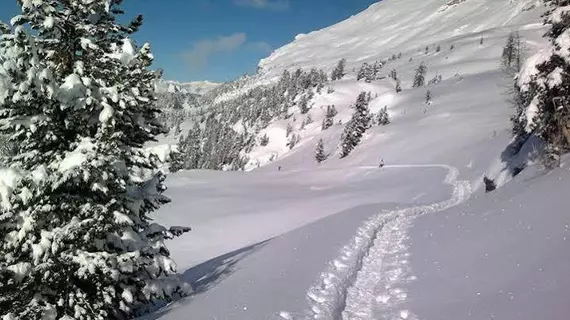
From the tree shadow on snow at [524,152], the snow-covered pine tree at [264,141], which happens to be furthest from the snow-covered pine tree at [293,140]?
Result: the tree shadow on snow at [524,152]

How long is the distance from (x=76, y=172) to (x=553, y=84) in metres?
17.1

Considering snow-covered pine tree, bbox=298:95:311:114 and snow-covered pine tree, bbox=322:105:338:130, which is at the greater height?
snow-covered pine tree, bbox=298:95:311:114

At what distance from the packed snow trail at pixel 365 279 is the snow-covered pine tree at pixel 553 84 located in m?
7.37

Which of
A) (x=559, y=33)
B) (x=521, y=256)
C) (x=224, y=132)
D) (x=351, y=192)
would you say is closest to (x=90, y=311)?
(x=521, y=256)

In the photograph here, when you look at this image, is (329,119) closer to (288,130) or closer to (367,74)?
(288,130)

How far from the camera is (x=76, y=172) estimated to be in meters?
8.33

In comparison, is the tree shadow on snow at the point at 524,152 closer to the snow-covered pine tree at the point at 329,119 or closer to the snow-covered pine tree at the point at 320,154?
the snow-covered pine tree at the point at 320,154

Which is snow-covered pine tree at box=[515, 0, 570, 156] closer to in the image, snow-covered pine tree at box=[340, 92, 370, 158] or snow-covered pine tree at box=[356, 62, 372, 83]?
snow-covered pine tree at box=[340, 92, 370, 158]

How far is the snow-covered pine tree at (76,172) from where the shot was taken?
859 centimetres

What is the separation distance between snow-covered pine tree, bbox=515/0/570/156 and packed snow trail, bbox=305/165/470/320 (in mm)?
7367

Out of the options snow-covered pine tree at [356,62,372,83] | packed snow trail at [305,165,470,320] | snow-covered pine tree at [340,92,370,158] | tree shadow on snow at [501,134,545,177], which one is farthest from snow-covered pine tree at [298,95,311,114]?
packed snow trail at [305,165,470,320]

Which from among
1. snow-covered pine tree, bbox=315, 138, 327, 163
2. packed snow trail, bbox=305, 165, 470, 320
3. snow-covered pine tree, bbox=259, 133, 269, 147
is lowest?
packed snow trail, bbox=305, 165, 470, 320

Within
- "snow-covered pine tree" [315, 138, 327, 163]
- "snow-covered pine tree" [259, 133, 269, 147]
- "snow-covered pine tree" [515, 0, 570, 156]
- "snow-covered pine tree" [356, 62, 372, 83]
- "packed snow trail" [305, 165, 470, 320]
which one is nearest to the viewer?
"packed snow trail" [305, 165, 470, 320]

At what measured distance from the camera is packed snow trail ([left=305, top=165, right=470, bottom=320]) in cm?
1079
